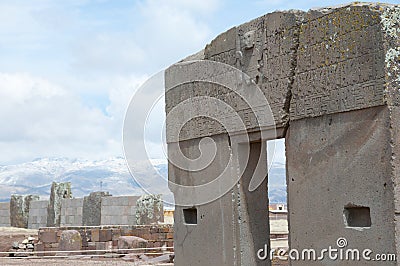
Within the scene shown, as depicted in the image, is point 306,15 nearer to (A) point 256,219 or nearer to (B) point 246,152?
(B) point 246,152

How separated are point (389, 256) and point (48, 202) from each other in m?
20.8

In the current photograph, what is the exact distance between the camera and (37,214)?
25453mm

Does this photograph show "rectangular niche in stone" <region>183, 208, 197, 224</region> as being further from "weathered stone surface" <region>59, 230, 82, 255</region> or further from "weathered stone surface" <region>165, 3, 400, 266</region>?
"weathered stone surface" <region>59, 230, 82, 255</region>

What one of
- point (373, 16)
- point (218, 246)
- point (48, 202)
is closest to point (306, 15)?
point (373, 16)

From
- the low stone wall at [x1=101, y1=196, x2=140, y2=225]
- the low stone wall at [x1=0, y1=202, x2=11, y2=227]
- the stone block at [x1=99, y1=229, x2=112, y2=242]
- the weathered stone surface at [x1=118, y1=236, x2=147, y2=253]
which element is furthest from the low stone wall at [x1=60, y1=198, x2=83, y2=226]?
the weathered stone surface at [x1=118, y1=236, x2=147, y2=253]

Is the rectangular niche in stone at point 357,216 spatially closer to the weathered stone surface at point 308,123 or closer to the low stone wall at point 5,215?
the weathered stone surface at point 308,123

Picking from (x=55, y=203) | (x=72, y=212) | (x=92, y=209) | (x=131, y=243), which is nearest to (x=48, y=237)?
(x=131, y=243)

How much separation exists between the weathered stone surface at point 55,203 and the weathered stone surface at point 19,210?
6.23ft

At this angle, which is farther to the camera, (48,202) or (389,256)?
(48,202)

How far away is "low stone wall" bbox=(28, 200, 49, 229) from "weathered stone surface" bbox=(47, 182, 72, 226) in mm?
806

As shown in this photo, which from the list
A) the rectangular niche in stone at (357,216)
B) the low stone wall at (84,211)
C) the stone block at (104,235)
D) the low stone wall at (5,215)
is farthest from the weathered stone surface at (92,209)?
the rectangular niche in stone at (357,216)

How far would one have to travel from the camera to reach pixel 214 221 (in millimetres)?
7898

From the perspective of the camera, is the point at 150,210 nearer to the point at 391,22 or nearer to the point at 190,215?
the point at 190,215

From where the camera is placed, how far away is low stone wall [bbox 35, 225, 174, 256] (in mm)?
15805
